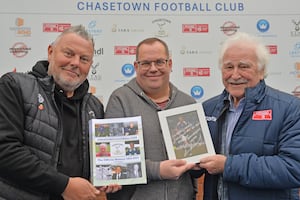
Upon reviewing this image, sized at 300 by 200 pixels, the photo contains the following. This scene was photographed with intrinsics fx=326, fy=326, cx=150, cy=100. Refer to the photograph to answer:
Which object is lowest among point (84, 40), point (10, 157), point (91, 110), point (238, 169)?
point (238, 169)

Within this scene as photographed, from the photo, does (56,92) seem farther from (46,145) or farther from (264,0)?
(264,0)

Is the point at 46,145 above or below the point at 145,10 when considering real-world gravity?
below

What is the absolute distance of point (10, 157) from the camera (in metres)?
1.53

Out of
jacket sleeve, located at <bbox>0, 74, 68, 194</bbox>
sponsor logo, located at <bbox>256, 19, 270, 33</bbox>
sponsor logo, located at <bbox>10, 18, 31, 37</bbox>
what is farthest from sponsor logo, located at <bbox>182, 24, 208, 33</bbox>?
jacket sleeve, located at <bbox>0, 74, 68, 194</bbox>

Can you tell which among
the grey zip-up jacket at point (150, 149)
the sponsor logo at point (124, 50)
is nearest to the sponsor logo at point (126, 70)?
the sponsor logo at point (124, 50)

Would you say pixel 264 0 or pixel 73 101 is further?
pixel 264 0

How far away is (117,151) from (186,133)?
394 mm

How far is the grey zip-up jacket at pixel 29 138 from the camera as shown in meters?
1.54

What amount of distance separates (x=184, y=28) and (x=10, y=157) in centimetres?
270

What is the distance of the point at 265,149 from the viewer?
65.5 inches

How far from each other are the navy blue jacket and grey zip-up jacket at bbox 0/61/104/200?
834 millimetres

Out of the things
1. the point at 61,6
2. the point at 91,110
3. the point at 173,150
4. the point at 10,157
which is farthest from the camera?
the point at 61,6

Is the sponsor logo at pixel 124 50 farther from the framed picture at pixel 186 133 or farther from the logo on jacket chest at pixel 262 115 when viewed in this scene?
the logo on jacket chest at pixel 262 115

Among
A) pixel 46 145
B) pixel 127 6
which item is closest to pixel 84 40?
pixel 46 145
